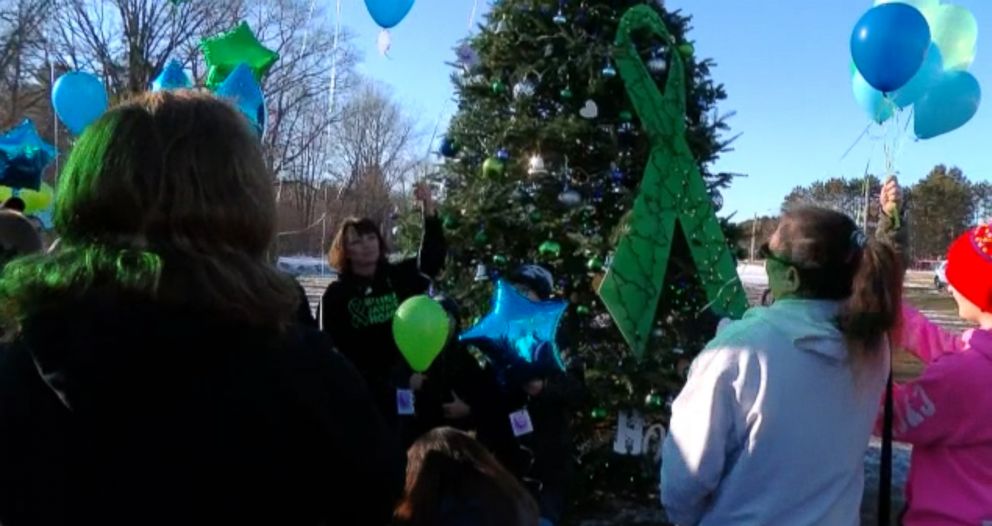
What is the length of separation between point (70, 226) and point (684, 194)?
465 centimetres

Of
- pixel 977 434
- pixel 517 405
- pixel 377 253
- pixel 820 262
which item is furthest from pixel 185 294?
pixel 377 253

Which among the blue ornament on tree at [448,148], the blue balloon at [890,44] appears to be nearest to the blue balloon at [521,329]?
the blue balloon at [890,44]

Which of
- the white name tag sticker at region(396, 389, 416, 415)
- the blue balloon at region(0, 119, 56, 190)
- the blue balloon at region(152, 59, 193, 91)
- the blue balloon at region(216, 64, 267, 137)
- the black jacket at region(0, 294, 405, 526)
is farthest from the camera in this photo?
the blue balloon at region(0, 119, 56, 190)

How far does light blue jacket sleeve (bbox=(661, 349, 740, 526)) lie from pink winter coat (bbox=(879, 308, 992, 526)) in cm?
62

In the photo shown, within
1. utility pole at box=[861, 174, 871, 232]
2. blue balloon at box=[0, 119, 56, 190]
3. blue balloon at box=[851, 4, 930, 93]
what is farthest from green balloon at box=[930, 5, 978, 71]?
blue balloon at box=[0, 119, 56, 190]

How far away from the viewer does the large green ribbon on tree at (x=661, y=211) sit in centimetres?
540

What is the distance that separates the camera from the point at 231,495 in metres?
1.25

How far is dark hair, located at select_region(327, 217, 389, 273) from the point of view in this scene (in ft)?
15.0

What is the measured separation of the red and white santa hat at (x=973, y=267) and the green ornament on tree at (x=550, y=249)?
2966 millimetres

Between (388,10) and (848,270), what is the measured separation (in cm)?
354

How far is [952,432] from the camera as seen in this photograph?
2453mm

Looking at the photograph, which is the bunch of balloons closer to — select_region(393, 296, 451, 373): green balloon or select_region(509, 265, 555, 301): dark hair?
select_region(509, 265, 555, 301): dark hair

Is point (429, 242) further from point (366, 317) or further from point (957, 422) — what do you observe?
point (957, 422)

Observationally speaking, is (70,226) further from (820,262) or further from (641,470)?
(641,470)
